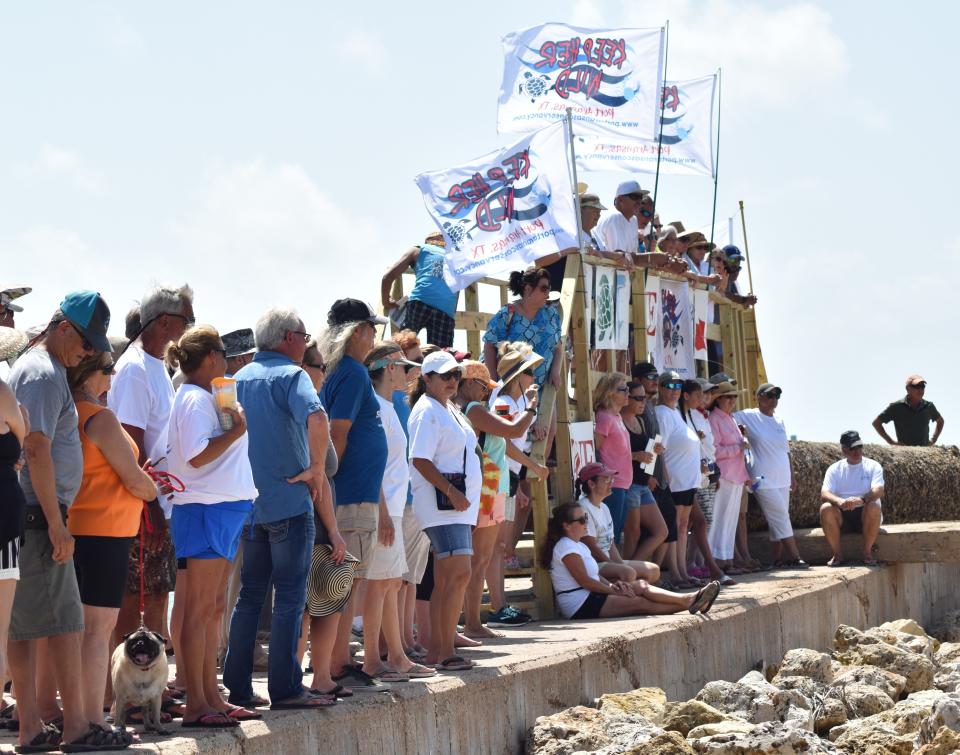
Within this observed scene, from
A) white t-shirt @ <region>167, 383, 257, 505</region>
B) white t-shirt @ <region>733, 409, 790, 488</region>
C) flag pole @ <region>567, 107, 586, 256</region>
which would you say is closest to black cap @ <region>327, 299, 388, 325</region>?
white t-shirt @ <region>167, 383, 257, 505</region>

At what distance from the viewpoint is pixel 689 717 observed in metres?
9.27

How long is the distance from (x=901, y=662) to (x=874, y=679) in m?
0.86

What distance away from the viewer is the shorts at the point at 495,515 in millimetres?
9844

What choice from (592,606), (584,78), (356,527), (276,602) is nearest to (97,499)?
(276,602)

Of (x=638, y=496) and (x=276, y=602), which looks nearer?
(x=276, y=602)

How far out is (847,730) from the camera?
1002 cm

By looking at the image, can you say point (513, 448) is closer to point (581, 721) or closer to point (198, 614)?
point (581, 721)

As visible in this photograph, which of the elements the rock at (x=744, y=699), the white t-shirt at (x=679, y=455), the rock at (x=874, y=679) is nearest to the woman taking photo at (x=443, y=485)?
the rock at (x=744, y=699)

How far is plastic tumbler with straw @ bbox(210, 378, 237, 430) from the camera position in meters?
6.42

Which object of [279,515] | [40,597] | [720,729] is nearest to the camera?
[40,597]

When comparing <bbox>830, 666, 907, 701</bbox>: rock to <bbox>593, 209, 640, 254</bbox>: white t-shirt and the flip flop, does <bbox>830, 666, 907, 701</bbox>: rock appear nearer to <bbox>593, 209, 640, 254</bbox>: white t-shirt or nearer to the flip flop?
<bbox>593, 209, 640, 254</bbox>: white t-shirt

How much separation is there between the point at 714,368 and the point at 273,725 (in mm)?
10451

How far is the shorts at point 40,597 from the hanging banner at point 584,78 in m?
9.01

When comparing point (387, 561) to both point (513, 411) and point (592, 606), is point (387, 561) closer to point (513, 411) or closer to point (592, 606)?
point (513, 411)
